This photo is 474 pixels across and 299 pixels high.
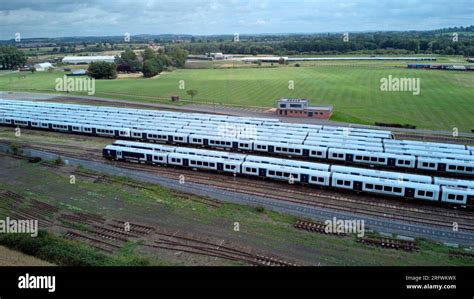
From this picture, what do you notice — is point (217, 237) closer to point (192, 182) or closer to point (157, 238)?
point (157, 238)

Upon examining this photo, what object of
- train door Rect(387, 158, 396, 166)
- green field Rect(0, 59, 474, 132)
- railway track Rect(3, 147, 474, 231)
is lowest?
railway track Rect(3, 147, 474, 231)

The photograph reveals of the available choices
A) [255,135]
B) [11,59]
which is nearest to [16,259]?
[255,135]

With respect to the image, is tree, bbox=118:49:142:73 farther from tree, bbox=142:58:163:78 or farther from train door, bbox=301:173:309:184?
train door, bbox=301:173:309:184

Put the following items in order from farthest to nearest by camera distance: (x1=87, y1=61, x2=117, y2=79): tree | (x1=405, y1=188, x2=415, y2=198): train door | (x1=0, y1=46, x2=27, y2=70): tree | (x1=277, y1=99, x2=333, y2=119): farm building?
1. (x1=0, y1=46, x2=27, y2=70): tree
2. (x1=87, y1=61, x2=117, y2=79): tree
3. (x1=277, y1=99, x2=333, y2=119): farm building
4. (x1=405, y1=188, x2=415, y2=198): train door

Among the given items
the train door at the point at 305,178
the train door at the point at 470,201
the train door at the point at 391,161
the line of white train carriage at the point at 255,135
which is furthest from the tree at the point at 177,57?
the train door at the point at 470,201

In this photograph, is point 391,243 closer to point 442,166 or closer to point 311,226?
Result: point 311,226

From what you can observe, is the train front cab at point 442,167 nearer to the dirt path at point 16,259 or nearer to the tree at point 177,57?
the dirt path at point 16,259

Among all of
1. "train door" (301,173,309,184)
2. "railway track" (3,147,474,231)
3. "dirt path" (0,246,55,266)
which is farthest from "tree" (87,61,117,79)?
"dirt path" (0,246,55,266)
